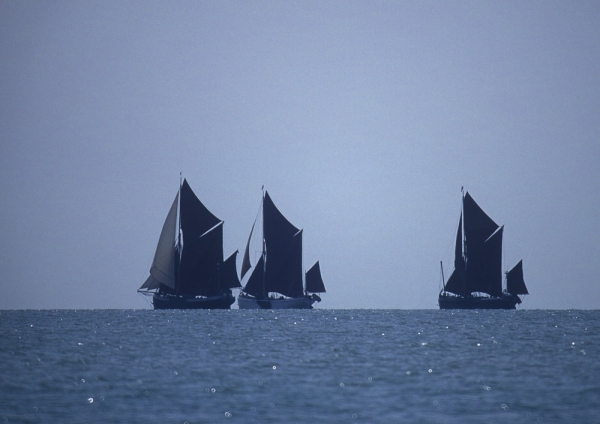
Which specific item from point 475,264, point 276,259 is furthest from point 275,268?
point 475,264

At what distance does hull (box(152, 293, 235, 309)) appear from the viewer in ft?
389

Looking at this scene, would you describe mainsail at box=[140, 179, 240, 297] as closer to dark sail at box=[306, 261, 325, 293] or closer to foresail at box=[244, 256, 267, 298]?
foresail at box=[244, 256, 267, 298]

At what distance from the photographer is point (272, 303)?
125188mm

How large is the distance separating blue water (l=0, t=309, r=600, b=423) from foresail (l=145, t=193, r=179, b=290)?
2268 inches

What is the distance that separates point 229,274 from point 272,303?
301 inches

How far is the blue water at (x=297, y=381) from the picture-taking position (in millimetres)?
25438

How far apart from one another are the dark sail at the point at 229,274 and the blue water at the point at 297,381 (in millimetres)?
66582

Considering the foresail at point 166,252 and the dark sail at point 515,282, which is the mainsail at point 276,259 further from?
the dark sail at point 515,282

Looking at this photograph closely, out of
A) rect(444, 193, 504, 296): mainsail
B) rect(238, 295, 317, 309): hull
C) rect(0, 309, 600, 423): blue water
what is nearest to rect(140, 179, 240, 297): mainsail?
rect(238, 295, 317, 309): hull

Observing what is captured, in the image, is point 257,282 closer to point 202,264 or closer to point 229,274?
point 229,274

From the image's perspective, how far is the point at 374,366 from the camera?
3838 centimetres

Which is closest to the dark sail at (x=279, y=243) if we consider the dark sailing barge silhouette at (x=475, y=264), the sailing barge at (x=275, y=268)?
the sailing barge at (x=275, y=268)

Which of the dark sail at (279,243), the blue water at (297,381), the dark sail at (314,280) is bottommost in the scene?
the blue water at (297,381)

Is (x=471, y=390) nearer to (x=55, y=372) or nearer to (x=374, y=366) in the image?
(x=374, y=366)
